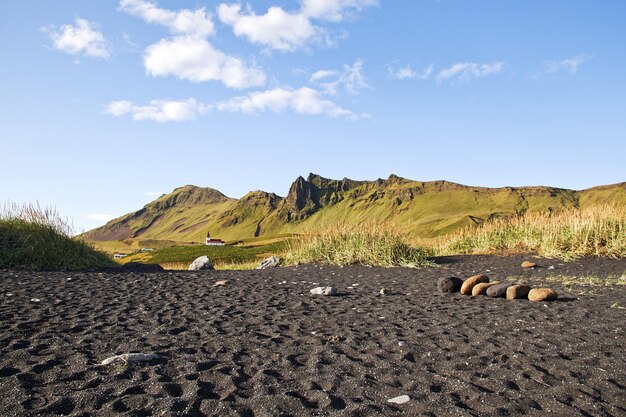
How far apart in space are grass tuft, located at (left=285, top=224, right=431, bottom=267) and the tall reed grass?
95.5 inches

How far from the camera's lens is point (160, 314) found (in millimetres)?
5613

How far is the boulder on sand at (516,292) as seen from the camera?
6.45 m

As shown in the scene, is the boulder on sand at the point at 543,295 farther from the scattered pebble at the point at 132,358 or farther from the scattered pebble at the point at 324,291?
the scattered pebble at the point at 132,358

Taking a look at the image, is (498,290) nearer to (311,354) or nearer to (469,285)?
(469,285)

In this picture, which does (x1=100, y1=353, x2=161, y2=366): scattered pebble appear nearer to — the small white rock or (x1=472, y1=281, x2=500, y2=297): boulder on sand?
the small white rock

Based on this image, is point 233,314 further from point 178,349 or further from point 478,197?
point 478,197

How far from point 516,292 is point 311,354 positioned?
3.95m

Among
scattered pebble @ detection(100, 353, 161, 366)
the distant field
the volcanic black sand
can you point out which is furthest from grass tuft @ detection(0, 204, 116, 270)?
the distant field

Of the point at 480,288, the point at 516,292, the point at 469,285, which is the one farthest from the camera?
the point at 469,285

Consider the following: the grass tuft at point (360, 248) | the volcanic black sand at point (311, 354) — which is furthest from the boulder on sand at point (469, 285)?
the grass tuft at point (360, 248)

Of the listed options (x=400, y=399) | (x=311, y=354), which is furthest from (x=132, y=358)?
(x=400, y=399)

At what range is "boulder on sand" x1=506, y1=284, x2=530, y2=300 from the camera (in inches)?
254

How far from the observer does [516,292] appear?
253 inches

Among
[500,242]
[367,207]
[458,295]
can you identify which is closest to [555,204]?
[367,207]
